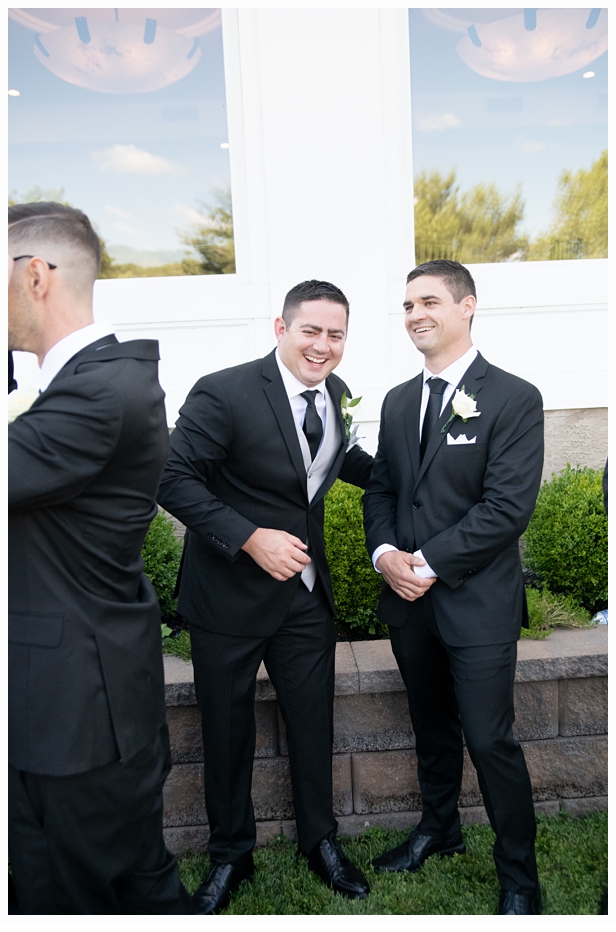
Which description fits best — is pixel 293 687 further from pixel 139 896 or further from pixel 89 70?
pixel 89 70

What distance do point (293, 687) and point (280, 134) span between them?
12.5ft

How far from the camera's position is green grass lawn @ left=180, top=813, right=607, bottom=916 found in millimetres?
2922

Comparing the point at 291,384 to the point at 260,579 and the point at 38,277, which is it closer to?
the point at 260,579

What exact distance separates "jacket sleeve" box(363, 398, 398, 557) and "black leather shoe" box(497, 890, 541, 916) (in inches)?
57.1

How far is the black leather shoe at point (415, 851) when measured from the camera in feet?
10.3

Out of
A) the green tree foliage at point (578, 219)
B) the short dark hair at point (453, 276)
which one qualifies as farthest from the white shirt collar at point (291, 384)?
the green tree foliage at point (578, 219)

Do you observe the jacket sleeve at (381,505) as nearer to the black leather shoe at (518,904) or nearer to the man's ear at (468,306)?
the man's ear at (468,306)

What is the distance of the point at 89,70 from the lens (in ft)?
17.1

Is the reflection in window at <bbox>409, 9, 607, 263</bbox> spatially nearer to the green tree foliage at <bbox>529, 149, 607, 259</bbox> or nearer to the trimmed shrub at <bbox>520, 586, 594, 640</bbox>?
the green tree foliage at <bbox>529, 149, 607, 259</bbox>

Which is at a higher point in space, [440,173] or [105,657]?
[440,173]

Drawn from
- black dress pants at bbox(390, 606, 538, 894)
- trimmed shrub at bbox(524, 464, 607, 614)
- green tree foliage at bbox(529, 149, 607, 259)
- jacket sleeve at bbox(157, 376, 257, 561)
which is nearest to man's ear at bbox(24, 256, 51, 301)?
jacket sleeve at bbox(157, 376, 257, 561)

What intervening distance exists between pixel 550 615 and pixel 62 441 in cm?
305

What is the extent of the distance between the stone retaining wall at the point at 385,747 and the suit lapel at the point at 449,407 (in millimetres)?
1173

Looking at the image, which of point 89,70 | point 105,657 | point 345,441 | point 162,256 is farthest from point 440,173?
point 105,657
